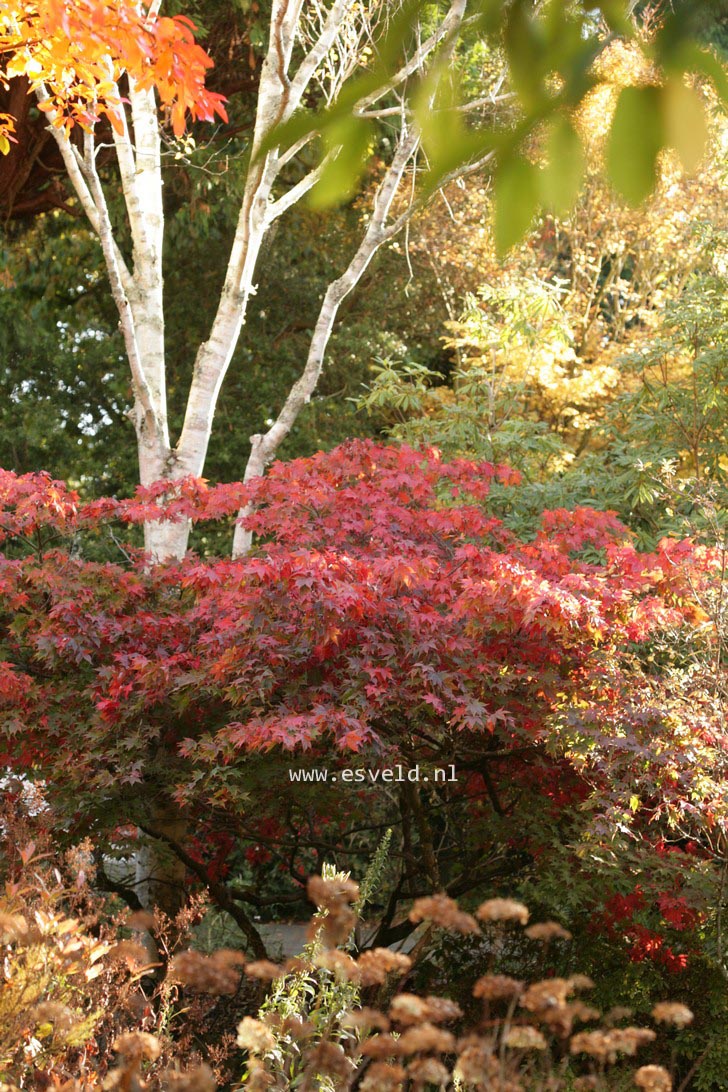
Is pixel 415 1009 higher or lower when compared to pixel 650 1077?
higher

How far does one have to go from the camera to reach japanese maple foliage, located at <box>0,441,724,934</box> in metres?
4.07

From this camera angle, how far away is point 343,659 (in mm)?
4312

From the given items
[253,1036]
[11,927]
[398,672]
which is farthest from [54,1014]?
[398,672]

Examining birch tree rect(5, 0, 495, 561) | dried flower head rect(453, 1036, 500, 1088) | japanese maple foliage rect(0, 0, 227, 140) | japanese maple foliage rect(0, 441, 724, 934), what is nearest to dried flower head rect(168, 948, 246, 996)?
dried flower head rect(453, 1036, 500, 1088)

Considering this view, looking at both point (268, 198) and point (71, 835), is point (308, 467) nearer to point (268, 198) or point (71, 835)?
point (71, 835)

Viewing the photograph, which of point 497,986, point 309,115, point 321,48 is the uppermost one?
point 321,48

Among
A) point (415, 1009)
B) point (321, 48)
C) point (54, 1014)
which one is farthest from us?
point (321, 48)

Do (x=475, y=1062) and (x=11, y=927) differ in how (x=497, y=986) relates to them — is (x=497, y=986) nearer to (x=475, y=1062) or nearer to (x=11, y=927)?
(x=475, y=1062)

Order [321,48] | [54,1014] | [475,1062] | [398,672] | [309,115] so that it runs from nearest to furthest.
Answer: [309,115] → [475,1062] → [54,1014] → [398,672] → [321,48]

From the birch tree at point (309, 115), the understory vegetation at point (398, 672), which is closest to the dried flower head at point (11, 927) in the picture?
the understory vegetation at point (398, 672)

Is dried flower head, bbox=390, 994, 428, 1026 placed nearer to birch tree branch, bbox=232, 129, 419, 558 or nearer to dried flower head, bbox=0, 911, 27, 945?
dried flower head, bbox=0, 911, 27, 945

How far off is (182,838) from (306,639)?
2.01 metres

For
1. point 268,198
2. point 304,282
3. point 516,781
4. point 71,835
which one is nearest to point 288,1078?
point 71,835

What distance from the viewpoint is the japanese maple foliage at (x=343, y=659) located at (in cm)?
407
